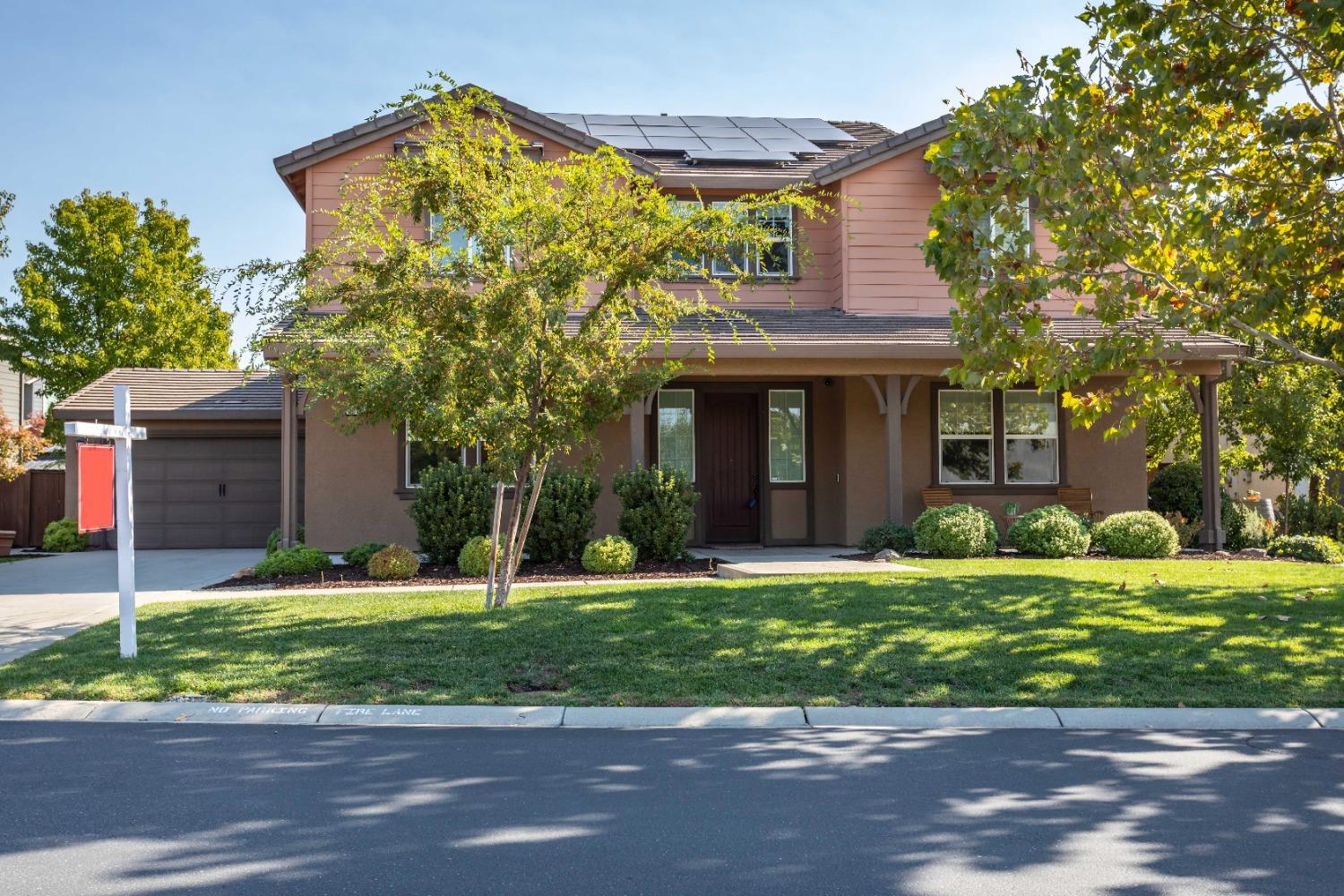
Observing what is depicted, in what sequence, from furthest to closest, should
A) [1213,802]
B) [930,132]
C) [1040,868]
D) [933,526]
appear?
1. [930,132]
2. [933,526]
3. [1213,802]
4. [1040,868]

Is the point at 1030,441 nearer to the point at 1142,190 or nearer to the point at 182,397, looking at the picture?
the point at 1142,190

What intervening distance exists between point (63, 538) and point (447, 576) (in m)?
10.7

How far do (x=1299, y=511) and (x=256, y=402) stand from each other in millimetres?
19069

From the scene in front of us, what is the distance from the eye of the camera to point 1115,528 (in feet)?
49.8

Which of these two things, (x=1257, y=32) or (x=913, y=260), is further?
(x=913, y=260)

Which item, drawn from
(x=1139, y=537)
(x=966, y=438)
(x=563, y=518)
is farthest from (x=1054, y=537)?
(x=563, y=518)

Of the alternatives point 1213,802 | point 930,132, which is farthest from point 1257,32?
point 930,132

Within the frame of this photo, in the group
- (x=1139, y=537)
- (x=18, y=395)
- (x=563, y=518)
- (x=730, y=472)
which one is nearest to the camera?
(x=563, y=518)

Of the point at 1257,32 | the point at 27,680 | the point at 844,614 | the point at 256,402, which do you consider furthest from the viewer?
the point at 256,402

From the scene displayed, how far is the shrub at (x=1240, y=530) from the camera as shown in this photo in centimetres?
1677

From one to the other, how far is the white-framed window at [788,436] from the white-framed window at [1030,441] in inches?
128

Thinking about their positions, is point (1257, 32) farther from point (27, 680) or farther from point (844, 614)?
point (27, 680)

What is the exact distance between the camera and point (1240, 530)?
1678 cm

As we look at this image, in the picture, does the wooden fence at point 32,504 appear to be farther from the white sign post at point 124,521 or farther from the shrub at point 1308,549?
the shrub at point 1308,549
